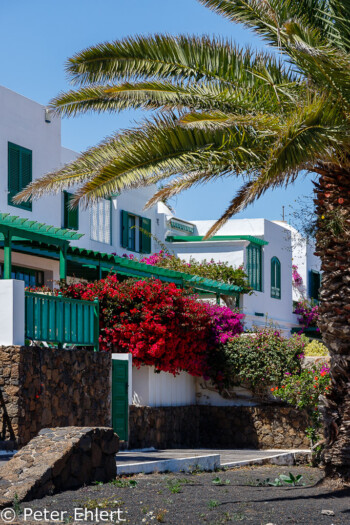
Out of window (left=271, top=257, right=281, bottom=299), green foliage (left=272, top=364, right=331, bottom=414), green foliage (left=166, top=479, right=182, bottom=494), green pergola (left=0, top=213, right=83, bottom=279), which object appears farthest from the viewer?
window (left=271, top=257, right=281, bottom=299)

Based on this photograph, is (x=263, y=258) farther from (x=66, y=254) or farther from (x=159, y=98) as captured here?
(x=159, y=98)

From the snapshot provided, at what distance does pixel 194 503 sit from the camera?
10.3 meters

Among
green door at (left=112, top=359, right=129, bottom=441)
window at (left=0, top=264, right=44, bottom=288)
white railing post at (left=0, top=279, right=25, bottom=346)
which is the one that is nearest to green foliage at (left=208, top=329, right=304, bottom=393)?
green door at (left=112, top=359, right=129, bottom=441)

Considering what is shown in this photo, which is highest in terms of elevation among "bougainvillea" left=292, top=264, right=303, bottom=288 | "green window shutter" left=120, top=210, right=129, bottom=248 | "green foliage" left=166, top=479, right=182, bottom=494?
"green window shutter" left=120, top=210, right=129, bottom=248

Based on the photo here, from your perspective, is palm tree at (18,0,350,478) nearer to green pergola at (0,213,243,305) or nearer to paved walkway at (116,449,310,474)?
paved walkway at (116,449,310,474)

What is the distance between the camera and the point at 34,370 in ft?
49.9

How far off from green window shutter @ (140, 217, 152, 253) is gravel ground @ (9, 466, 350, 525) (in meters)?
15.3

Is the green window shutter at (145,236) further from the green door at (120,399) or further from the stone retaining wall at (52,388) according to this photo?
the stone retaining wall at (52,388)

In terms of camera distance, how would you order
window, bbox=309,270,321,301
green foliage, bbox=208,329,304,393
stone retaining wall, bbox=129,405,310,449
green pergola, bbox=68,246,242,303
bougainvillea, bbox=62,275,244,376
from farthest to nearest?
window, bbox=309,270,321,301
green foliage, bbox=208,329,304,393
stone retaining wall, bbox=129,405,310,449
green pergola, bbox=68,246,242,303
bougainvillea, bbox=62,275,244,376

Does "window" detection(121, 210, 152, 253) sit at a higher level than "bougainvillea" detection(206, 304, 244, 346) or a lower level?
higher

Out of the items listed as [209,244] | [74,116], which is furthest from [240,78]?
[209,244]

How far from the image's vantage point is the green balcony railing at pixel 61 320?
15.6 metres

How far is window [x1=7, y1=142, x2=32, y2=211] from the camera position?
2094cm

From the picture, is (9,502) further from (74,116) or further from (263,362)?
(263,362)
